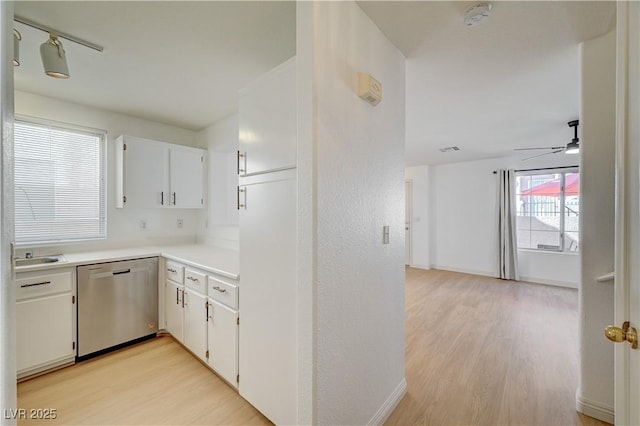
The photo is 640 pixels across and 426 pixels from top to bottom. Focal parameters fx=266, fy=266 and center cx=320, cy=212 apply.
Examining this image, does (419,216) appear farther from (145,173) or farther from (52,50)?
(52,50)

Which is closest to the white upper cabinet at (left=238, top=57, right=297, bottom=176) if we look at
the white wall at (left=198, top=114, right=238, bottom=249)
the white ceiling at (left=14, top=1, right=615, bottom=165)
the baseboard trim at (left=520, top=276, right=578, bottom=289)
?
the white ceiling at (left=14, top=1, right=615, bottom=165)

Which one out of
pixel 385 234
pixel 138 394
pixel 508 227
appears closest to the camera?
pixel 385 234

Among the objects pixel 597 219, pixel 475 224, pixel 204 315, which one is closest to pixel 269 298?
pixel 204 315

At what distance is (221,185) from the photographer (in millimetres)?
3430

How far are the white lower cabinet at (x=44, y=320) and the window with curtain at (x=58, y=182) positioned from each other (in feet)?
2.23

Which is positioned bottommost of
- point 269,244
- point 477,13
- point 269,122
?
point 269,244

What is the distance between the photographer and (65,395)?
6.48 feet

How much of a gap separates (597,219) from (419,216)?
4.70 metres

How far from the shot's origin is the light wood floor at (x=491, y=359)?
1833 millimetres

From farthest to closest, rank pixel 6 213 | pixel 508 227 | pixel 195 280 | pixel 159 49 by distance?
pixel 508 227 < pixel 195 280 < pixel 159 49 < pixel 6 213

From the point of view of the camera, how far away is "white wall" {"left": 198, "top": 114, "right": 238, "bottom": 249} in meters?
3.26

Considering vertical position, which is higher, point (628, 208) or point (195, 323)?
point (628, 208)

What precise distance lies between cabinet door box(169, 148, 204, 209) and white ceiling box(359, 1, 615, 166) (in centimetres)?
264

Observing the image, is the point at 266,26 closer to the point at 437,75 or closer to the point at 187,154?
the point at 437,75
